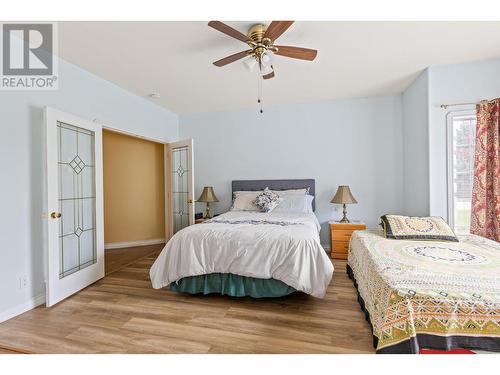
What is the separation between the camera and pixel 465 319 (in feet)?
4.00

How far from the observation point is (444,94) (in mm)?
2914

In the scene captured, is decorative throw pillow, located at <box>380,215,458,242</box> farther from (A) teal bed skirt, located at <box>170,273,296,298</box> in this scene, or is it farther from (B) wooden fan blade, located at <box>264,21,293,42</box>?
(B) wooden fan blade, located at <box>264,21,293,42</box>

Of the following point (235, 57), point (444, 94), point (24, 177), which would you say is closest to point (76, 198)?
point (24, 177)

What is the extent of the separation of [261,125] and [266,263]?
114 inches

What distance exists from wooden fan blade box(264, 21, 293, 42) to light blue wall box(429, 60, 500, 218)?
229 centimetres

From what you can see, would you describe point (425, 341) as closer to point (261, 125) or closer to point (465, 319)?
point (465, 319)

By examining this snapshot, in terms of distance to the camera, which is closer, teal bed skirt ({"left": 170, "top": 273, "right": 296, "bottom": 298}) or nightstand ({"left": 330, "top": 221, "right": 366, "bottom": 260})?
teal bed skirt ({"left": 170, "top": 273, "right": 296, "bottom": 298})

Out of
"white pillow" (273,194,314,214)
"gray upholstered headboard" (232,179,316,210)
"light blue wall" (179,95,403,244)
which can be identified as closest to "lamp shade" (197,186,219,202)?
"light blue wall" (179,95,403,244)

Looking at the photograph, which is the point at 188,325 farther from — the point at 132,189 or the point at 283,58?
the point at 132,189

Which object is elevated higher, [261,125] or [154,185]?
[261,125]

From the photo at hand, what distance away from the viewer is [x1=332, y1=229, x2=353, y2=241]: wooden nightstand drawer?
3.63 m

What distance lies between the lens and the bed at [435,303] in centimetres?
121

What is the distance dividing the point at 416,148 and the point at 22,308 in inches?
196
